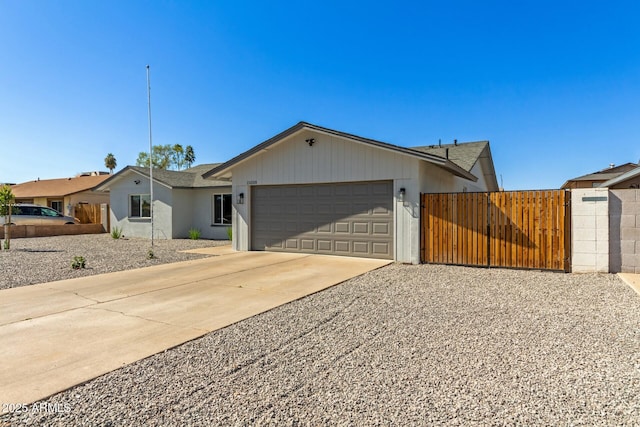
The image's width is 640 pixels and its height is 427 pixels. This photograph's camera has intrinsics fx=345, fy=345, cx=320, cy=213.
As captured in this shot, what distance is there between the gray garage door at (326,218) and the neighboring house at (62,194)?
18256 millimetres

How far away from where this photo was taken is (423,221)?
9.35m

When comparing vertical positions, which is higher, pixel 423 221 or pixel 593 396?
pixel 423 221

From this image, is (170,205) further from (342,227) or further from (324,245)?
(342,227)

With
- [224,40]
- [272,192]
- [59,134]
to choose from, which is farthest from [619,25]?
[59,134]

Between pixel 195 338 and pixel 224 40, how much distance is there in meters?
12.6

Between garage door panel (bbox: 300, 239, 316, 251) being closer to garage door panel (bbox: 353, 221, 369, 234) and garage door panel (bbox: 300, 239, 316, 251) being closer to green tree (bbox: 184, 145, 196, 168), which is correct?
garage door panel (bbox: 353, 221, 369, 234)

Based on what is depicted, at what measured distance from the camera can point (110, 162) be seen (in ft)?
183

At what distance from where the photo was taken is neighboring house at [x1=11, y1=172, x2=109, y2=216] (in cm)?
2494

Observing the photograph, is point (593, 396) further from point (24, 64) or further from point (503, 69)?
point (24, 64)

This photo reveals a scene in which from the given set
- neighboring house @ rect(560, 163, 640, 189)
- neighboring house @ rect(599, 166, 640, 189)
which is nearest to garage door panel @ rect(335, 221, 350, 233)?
neighboring house @ rect(599, 166, 640, 189)

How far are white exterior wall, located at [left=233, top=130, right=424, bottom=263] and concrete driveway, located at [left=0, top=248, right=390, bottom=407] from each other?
1.64 m

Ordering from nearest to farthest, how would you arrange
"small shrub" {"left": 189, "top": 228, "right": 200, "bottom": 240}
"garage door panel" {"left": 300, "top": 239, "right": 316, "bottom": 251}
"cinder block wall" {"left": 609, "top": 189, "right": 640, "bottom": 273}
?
"cinder block wall" {"left": 609, "top": 189, "right": 640, "bottom": 273}
"garage door panel" {"left": 300, "top": 239, "right": 316, "bottom": 251}
"small shrub" {"left": 189, "top": 228, "right": 200, "bottom": 240}

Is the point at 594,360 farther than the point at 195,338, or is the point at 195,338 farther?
the point at 195,338

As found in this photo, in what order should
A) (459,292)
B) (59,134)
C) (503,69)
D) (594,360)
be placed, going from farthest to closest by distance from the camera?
(59,134)
(503,69)
(459,292)
(594,360)
